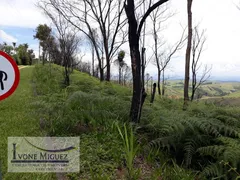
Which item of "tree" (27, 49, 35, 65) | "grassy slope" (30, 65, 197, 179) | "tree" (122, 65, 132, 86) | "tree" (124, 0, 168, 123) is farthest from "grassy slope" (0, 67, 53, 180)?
"tree" (27, 49, 35, 65)

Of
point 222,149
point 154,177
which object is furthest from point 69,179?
point 222,149

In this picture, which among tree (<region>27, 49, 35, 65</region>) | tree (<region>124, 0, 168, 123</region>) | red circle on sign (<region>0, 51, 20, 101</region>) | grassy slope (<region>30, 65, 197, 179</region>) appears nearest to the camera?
red circle on sign (<region>0, 51, 20, 101</region>)

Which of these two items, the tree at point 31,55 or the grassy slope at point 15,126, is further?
the tree at point 31,55

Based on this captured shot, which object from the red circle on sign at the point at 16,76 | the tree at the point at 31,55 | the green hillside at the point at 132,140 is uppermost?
the tree at the point at 31,55

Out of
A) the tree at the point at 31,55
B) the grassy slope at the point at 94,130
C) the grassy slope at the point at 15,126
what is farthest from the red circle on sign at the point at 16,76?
the tree at the point at 31,55

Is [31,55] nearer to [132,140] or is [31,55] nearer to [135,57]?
[135,57]

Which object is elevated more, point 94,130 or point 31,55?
point 31,55

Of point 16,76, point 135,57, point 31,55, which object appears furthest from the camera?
point 31,55

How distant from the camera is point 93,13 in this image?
1155 centimetres

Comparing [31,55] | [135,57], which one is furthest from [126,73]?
[31,55]

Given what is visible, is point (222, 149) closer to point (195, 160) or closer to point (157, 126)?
point (195, 160)

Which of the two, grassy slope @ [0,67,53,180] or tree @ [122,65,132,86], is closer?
grassy slope @ [0,67,53,180]

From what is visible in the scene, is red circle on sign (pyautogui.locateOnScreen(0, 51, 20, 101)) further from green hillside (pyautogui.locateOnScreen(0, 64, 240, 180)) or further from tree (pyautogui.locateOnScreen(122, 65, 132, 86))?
tree (pyautogui.locateOnScreen(122, 65, 132, 86))

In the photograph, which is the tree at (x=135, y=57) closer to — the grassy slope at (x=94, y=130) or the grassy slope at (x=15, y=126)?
the grassy slope at (x=94, y=130)
